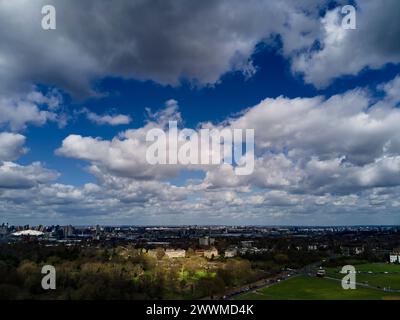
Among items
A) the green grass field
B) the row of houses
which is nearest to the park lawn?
the green grass field

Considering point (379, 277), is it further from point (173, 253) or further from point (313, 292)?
point (173, 253)

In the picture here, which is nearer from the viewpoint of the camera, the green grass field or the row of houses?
the green grass field

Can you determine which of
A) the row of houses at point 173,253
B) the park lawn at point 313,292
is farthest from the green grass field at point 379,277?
the row of houses at point 173,253

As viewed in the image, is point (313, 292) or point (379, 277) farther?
point (379, 277)

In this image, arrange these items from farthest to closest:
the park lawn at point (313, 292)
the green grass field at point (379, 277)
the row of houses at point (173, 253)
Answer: the row of houses at point (173, 253) < the green grass field at point (379, 277) < the park lawn at point (313, 292)

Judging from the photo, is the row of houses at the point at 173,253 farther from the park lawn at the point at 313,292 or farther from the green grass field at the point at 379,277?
the park lawn at the point at 313,292

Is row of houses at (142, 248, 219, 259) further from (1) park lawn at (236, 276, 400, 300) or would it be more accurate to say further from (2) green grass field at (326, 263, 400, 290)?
(1) park lawn at (236, 276, 400, 300)

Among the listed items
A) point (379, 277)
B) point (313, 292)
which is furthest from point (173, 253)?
point (313, 292)
